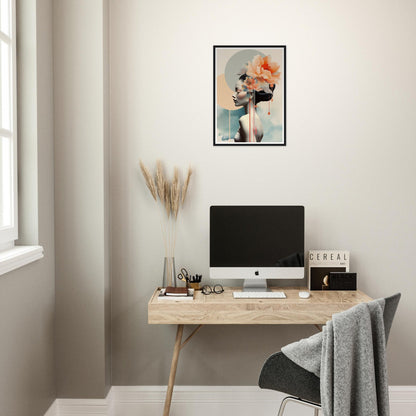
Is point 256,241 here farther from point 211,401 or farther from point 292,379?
point 211,401

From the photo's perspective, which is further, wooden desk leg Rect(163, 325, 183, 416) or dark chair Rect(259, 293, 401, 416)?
wooden desk leg Rect(163, 325, 183, 416)

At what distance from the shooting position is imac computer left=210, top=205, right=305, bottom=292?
2.52 metres

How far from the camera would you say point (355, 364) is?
5.68ft

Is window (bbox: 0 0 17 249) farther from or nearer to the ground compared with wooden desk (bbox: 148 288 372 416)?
farther from the ground

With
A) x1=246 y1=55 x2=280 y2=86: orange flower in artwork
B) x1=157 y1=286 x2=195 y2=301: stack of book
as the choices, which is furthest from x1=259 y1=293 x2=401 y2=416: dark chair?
x1=246 y1=55 x2=280 y2=86: orange flower in artwork

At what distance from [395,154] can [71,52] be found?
193 centimetres

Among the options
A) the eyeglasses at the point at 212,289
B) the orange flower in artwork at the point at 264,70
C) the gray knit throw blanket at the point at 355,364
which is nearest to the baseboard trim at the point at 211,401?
the eyeglasses at the point at 212,289

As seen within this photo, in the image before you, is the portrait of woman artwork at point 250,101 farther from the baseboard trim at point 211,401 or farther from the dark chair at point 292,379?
the baseboard trim at point 211,401

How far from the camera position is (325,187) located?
2.71 m

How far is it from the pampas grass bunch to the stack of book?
1.01 feet

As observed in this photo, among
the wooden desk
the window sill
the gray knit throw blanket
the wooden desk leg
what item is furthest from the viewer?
the wooden desk leg

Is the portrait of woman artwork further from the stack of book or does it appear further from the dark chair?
the dark chair

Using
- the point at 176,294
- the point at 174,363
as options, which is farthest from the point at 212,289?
the point at 174,363

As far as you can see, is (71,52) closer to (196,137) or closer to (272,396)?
(196,137)
